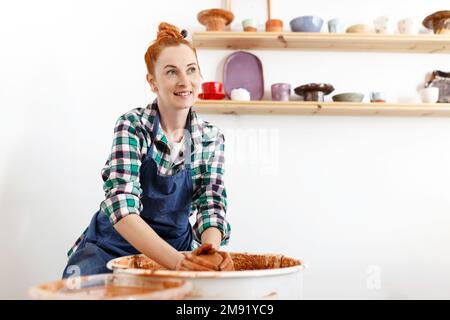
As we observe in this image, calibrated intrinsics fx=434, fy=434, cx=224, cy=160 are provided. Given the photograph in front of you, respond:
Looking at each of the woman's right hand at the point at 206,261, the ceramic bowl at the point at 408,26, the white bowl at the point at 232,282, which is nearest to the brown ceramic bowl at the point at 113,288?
the white bowl at the point at 232,282

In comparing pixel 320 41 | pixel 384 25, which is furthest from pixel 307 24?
pixel 384 25

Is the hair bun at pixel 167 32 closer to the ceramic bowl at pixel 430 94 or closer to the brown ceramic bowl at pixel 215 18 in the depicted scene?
the brown ceramic bowl at pixel 215 18

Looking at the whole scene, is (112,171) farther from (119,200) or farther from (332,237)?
(332,237)

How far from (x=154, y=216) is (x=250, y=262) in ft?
1.21

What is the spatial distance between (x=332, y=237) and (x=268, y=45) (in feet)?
2.97

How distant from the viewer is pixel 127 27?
196cm

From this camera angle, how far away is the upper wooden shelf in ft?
6.00

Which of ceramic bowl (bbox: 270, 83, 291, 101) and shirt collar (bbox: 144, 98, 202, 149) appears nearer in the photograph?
shirt collar (bbox: 144, 98, 202, 149)

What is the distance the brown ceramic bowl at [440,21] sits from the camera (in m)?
1.86

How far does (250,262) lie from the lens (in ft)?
3.53

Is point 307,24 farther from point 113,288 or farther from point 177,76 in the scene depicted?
point 113,288

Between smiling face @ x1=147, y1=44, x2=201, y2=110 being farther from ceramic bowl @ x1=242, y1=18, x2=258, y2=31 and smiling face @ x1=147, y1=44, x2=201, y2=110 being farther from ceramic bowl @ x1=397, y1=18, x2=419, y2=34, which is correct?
ceramic bowl @ x1=397, y1=18, x2=419, y2=34

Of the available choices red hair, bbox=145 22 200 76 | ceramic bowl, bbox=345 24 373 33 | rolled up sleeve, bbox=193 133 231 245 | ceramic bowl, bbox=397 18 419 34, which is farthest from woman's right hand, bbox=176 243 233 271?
ceramic bowl, bbox=397 18 419 34

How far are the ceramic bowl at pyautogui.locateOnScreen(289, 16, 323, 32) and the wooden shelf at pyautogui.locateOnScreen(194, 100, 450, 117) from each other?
0.33 meters
